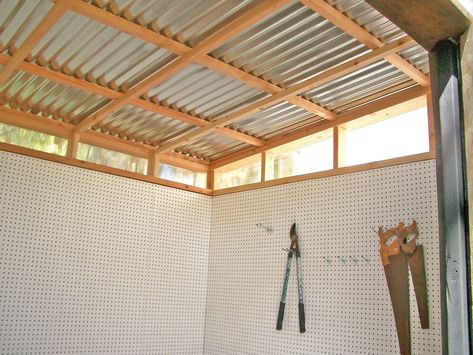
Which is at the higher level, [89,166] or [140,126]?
[140,126]

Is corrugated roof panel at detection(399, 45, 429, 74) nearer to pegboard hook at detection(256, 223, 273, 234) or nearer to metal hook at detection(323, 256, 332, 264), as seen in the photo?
metal hook at detection(323, 256, 332, 264)

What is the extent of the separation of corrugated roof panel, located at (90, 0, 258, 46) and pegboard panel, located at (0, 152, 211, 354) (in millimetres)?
1349

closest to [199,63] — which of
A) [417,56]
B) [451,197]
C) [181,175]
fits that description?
[417,56]

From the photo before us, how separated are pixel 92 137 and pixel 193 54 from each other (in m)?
1.65

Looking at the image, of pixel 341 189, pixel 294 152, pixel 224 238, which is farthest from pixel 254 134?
pixel 341 189

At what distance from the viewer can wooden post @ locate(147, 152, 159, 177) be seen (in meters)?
4.27

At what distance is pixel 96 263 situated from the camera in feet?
11.0

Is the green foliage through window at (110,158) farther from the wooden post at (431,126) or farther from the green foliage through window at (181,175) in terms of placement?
the wooden post at (431,126)

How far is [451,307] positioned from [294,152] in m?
2.71

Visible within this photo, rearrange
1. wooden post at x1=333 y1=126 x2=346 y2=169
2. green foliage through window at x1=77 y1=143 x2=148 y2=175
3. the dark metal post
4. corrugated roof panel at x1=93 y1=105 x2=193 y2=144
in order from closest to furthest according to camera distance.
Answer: the dark metal post < wooden post at x1=333 y1=126 x2=346 y2=169 < corrugated roof panel at x1=93 y1=105 x2=193 y2=144 < green foliage through window at x1=77 y1=143 x2=148 y2=175

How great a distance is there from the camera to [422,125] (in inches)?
123

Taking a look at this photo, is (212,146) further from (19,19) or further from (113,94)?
(19,19)

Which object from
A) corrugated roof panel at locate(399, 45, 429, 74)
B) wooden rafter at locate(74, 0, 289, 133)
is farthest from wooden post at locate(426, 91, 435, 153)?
wooden rafter at locate(74, 0, 289, 133)

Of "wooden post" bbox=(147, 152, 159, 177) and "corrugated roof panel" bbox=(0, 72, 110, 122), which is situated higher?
"corrugated roof panel" bbox=(0, 72, 110, 122)
